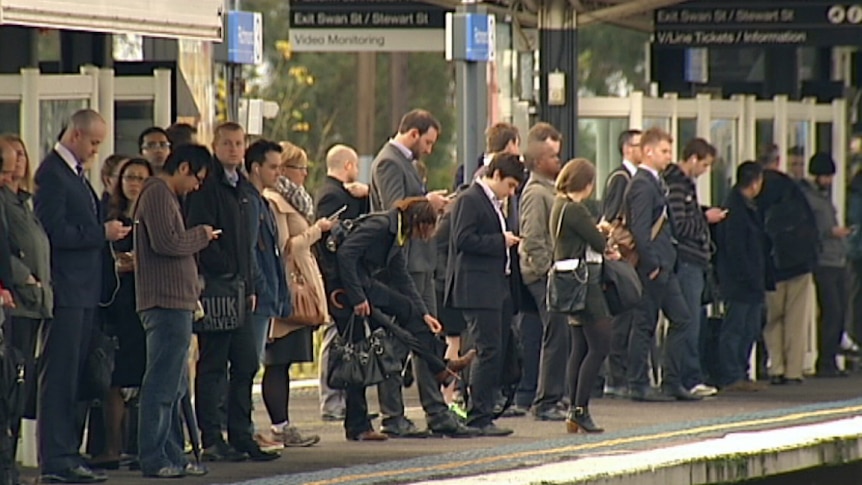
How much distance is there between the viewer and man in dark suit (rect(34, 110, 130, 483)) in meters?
12.8

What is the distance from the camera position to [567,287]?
15352 mm

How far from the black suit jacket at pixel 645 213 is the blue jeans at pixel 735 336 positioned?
1.83 meters

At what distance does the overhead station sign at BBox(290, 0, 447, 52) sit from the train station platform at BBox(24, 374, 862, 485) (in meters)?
4.55

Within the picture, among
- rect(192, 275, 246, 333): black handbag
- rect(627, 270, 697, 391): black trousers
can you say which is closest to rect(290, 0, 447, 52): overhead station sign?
rect(627, 270, 697, 391): black trousers

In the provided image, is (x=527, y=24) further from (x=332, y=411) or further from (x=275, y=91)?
(x=275, y=91)

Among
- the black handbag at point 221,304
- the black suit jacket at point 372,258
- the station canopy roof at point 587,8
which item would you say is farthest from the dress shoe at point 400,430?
the station canopy roof at point 587,8

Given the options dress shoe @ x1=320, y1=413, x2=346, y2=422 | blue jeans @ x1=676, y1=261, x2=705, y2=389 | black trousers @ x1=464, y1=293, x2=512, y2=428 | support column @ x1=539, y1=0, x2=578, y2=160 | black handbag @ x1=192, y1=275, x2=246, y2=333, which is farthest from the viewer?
support column @ x1=539, y1=0, x2=578, y2=160

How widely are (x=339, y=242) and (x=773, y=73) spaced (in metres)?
9.11

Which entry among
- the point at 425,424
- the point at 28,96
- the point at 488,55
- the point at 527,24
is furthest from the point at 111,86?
the point at 527,24

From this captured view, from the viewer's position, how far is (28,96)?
→ 44.8 feet

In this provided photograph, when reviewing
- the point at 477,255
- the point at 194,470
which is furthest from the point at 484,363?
the point at 194,470

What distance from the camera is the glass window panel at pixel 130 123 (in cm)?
1497

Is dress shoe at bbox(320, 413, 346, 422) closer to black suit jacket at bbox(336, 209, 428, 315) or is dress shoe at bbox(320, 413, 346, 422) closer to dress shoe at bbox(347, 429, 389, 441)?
dress shoe at bbox(347, 429, 389, 441)

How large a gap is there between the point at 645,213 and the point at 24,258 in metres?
6.37
